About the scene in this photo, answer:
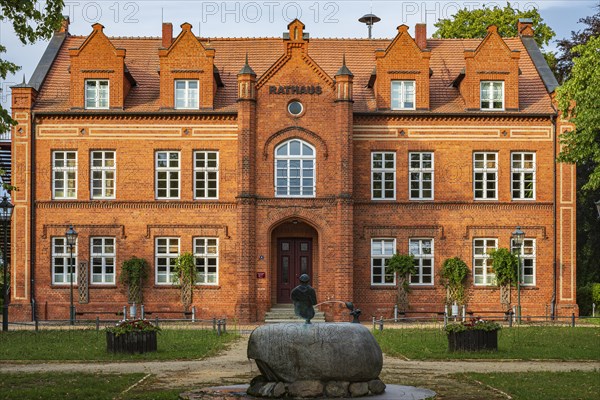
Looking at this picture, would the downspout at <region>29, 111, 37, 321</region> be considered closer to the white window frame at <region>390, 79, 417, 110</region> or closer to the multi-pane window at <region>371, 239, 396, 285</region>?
the multi-pane window at <region>371, 239, 396, 285</region>

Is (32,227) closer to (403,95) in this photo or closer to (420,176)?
(420,176)

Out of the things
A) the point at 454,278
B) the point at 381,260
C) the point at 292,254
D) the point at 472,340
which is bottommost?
the point at 472,340

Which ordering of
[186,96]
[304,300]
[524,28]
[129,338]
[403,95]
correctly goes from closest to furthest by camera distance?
[304,300], [129,338], [186,96], [403,95], [524,28]

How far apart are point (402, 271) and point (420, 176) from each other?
154 inches

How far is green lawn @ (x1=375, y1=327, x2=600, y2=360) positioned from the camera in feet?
77.8

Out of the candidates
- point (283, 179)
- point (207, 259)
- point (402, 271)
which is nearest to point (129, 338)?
point (207, 259)

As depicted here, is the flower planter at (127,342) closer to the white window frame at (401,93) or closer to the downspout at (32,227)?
the downspout at (32,227)

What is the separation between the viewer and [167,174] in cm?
3881

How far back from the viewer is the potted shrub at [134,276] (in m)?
38.1

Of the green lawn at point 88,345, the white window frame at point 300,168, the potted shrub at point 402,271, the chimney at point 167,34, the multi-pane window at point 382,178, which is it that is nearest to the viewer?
the green lawn at point 88,345

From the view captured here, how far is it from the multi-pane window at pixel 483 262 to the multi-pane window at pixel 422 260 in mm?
1794

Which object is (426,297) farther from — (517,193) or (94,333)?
(94,333)

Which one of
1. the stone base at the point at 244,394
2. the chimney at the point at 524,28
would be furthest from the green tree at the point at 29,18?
the chimney at the point at 524,28

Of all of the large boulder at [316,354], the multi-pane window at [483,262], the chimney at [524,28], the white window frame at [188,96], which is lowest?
the large boulder at [316,354]
